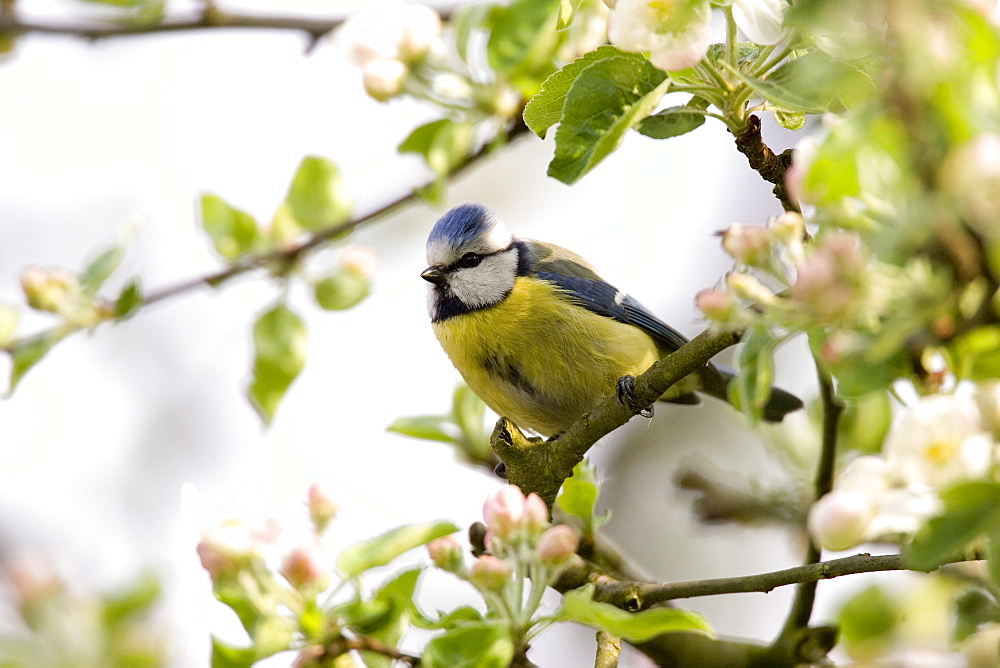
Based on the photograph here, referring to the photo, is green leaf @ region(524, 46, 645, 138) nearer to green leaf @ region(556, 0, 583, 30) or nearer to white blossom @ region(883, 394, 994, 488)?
green leaf @ region(556, 0, 583, 30)

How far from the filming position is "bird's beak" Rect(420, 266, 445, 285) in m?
3.61

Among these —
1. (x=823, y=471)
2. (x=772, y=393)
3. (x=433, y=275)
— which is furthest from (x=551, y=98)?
(x=772, y=393)

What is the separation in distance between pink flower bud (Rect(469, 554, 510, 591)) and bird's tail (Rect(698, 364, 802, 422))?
81.6 inches

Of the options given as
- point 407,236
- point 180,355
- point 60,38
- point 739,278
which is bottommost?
point 180,355

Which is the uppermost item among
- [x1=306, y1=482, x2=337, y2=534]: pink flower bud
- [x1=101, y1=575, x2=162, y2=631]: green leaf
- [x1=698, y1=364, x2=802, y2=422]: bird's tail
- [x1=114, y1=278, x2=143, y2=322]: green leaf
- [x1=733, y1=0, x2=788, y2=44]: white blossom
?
[x1=733, y1=0, x2=788, y2=44]: white blossom

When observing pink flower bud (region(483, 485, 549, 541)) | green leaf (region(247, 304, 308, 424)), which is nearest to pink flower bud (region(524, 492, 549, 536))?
pink flower bud (region(483, 485, 549, 541))

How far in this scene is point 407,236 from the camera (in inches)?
208

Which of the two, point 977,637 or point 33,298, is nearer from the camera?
point 977,637

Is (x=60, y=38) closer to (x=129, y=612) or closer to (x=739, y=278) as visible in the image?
(x=129, y=612)

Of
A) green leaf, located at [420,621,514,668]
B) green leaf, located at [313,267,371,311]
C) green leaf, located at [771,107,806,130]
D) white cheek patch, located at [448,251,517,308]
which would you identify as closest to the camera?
green leaf, located at [420,621,514,668]

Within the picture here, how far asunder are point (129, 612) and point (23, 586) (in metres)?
0.15

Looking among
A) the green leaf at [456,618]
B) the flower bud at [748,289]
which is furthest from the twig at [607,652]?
the flower bud at [748,289]

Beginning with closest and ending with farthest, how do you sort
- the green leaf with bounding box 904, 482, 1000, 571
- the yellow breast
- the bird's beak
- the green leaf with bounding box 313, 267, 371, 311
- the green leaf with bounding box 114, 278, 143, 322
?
1. the green leaf with bounding box 904, 482, 1000, 571
2. the green leaf with bounding box 114, 278, 143, 322
3. the green leaf with bounding box 313, 267, 371, 311
4. the yellow breast
5. the bird's beak

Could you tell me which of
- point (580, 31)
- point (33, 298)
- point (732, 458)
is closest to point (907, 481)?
point (580, 31)
